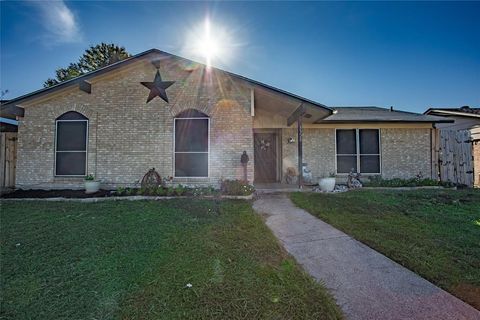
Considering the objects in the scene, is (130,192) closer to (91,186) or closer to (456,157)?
(91,186)

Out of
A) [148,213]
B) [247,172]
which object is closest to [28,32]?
[148,213]

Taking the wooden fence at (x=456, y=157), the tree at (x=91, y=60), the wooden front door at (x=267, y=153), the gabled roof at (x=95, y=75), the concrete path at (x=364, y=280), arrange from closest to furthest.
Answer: the concrete path at (x=364, y=280) → the gabled roof at (x=95, y=75) → the wooden fence at (x=456, y=157) → the wooden front door at (x=267, y=153) → the tree at (x=91, y=60)

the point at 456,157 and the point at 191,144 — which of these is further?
the point at 456,157

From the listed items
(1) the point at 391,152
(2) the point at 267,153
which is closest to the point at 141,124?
(2) the point at 267,153

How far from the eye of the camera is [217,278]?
2463mm

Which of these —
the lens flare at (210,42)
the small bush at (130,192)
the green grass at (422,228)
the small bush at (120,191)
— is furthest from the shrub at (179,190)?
the lens flare at (210,42)

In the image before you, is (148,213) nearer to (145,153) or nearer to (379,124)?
(145,153)

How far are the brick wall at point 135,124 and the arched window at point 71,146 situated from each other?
0.63 feet

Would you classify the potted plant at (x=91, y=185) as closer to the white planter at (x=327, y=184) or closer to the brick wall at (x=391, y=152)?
the white planter at (x=327, y=184)

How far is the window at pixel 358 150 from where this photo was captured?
980 centimetres

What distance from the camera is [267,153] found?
430 inches

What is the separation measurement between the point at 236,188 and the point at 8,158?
8.46m

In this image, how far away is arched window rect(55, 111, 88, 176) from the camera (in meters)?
7.83

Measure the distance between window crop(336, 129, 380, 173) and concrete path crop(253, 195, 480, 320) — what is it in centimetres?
642
